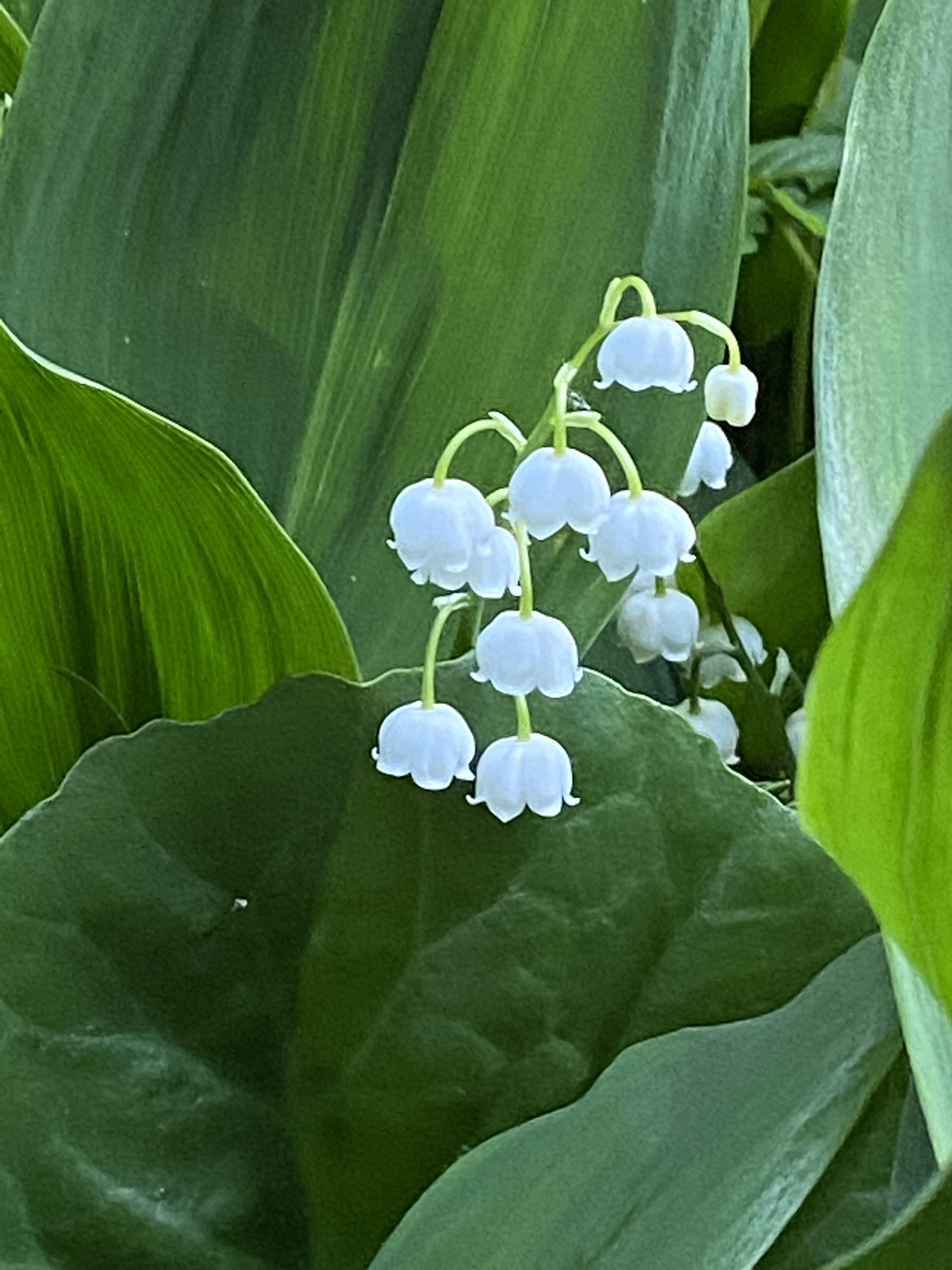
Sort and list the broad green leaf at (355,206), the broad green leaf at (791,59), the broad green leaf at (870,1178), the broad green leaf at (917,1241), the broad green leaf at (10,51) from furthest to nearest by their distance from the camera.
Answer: the broad green leaf at (791,59), the broad green leaf at (10,51), the broad green leaf at (355,206), the broad green leaf at (870,1178), the broad green leaf at (917,1241)

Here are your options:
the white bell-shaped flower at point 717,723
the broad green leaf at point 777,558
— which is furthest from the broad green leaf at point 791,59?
the white bell-shaped flower at point 717,723

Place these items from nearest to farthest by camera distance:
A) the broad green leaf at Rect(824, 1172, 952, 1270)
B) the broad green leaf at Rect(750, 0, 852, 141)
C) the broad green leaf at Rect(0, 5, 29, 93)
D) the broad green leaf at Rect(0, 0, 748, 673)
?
the broad green leaf at Rect(824, 1172, 952, 1270)
the broad green leaf at Rect(0, 0, 748, 673)
the broad green leaf at Rect(0, 5, 29, 93)
the broad green leaf at Rect(750, 0, 852, 141)

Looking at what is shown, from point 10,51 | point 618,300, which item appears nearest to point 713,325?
point 618,300

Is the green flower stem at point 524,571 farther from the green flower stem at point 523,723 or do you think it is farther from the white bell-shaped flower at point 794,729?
the white bell-shaped flower at point 794,729

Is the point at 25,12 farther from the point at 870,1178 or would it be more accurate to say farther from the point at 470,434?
the point at 870,1178

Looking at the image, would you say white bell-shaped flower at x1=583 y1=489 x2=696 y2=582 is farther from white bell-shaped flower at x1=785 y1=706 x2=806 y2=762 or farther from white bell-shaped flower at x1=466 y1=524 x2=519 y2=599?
white bell-shaped flower at x1=785 y1=706 x2=806 y2=762

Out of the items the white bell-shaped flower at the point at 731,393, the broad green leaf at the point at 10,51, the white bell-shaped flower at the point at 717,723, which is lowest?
the white bell-shaped flower at the point at 717,723

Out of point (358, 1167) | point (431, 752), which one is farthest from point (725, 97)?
point (358, 1167)

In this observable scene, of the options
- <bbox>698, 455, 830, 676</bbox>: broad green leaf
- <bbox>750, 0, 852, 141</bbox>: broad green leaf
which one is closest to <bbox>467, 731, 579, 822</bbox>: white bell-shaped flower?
<bbox>698, 455, 830, 676</bbox>: broad green leaf

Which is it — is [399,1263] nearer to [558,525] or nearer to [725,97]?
[558,525]
